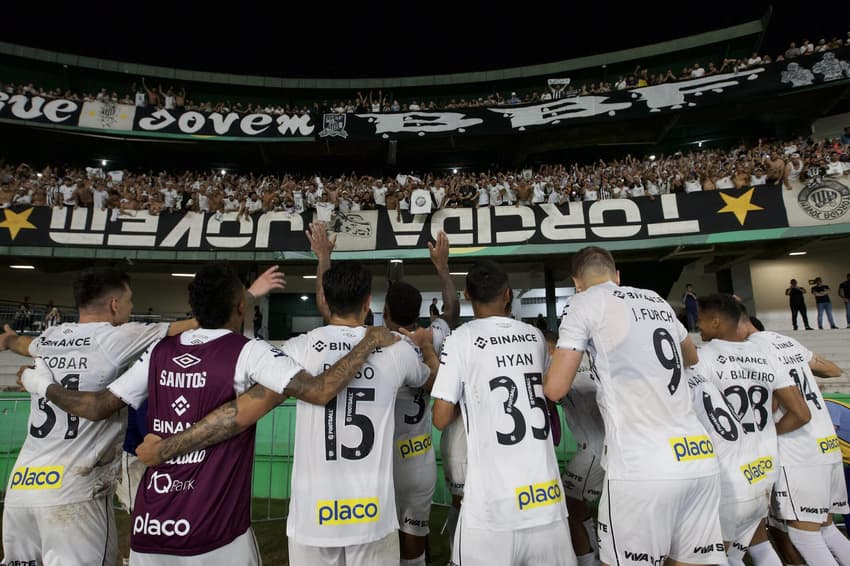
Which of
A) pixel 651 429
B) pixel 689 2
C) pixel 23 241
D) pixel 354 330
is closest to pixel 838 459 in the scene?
pixel 651 429

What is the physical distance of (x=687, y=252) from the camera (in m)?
15.5

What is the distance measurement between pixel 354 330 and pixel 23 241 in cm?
1709

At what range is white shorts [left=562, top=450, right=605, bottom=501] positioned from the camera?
4.09 meters

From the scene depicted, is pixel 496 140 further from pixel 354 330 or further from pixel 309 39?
pixel 354 330

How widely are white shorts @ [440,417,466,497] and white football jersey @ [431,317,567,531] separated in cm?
129

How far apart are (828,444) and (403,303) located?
3765mm

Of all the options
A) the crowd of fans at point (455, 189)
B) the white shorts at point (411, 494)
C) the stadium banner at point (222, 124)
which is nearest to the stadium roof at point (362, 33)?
the stadium banner at point (222, 124)

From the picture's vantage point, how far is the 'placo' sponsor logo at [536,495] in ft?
8.38

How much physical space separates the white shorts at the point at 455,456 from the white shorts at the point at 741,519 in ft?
6.10

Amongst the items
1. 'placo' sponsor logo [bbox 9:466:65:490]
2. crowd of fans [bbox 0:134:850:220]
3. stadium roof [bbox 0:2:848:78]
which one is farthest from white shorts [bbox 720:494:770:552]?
stadium roof [bbox 0:2:848:78]

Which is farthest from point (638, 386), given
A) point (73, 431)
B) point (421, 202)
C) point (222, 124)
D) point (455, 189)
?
point (222, 124)

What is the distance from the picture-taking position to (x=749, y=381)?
360 centimetres

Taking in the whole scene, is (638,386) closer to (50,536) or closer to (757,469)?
(757,469)

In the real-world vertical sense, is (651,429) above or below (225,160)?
below
